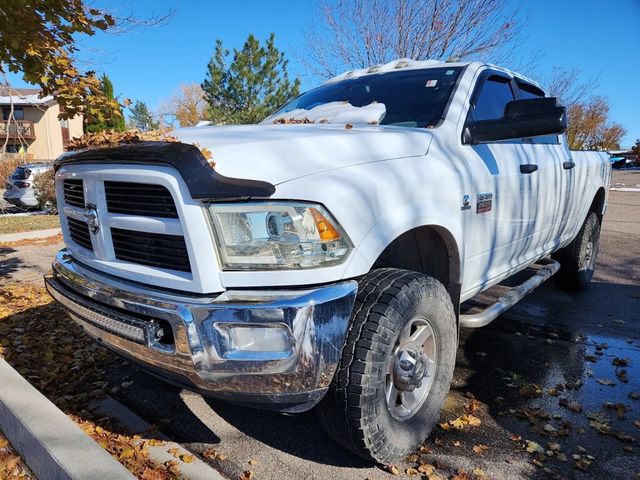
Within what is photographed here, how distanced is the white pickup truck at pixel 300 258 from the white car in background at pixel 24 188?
14.6 m

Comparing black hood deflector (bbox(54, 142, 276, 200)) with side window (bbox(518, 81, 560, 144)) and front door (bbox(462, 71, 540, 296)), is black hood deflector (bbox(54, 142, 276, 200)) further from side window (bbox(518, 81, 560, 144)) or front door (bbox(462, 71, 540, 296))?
side window (bbox(518, 81, 560, 144))

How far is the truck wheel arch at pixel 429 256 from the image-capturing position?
257cm

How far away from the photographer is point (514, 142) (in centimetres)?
338

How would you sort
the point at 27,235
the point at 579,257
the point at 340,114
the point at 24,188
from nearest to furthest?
the point at 340,114 < the point at 579,257 < the point at 27,235 < the point at 24,188

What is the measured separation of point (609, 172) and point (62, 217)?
18.3 ft

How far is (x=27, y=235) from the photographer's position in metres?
9.45

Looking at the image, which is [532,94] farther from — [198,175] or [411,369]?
[198,175]

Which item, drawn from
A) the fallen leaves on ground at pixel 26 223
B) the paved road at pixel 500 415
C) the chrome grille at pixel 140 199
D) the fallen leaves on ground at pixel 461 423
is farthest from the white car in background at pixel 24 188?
the fallen leaves on ground at pixel 461 423

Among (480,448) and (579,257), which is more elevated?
(579,257)

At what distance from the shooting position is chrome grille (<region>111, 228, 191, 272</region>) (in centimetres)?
191

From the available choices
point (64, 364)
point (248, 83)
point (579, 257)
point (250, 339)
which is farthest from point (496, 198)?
point (248, 83)

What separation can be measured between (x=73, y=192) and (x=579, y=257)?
16.0ft

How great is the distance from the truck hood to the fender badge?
569mm

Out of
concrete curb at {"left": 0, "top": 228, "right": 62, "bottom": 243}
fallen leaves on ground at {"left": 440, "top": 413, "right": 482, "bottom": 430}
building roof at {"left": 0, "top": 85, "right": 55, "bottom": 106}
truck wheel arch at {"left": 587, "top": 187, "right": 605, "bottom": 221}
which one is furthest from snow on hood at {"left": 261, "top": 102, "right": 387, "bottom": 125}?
concrete curb at {"left": 0, "top": 228, "right": 62, "bottom": 243}
